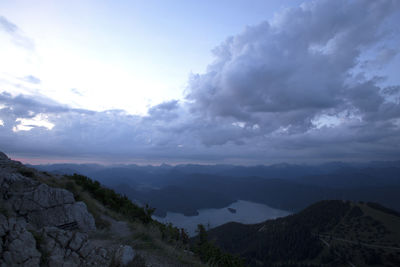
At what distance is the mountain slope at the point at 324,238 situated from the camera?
8019 centimetres

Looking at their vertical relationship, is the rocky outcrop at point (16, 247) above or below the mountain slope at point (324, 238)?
above

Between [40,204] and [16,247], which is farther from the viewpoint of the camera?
[40,204]

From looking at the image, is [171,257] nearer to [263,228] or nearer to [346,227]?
[263,228]

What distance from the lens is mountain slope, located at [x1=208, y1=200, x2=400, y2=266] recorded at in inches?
3157

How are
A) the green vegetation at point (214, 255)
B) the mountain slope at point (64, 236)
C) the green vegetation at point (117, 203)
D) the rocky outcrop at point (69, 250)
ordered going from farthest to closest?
the green vegetation at point (117, 203) → the green vegetation at point (214, 255) → the rocky outcrop at point (69, 250) → the mountain slope at point (64, 236)

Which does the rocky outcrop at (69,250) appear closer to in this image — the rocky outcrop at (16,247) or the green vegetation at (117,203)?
the rocky outcrop at (16,247)

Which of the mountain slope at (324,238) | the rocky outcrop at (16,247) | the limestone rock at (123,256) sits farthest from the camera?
the mountain slope at (324,238)

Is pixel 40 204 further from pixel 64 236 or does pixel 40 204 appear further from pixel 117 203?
pixel 117 203

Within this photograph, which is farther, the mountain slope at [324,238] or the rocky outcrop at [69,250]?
the mountain slope at [324,238]

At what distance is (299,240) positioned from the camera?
9875 centimetres

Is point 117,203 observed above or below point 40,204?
below


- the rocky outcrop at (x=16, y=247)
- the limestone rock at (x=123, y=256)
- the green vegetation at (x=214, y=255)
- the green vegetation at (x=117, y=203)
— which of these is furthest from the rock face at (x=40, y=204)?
the limestone rock at (x=123, y=256)

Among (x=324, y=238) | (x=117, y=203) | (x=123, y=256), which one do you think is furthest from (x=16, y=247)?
(x=324, y=238)

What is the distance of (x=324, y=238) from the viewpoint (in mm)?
100938
